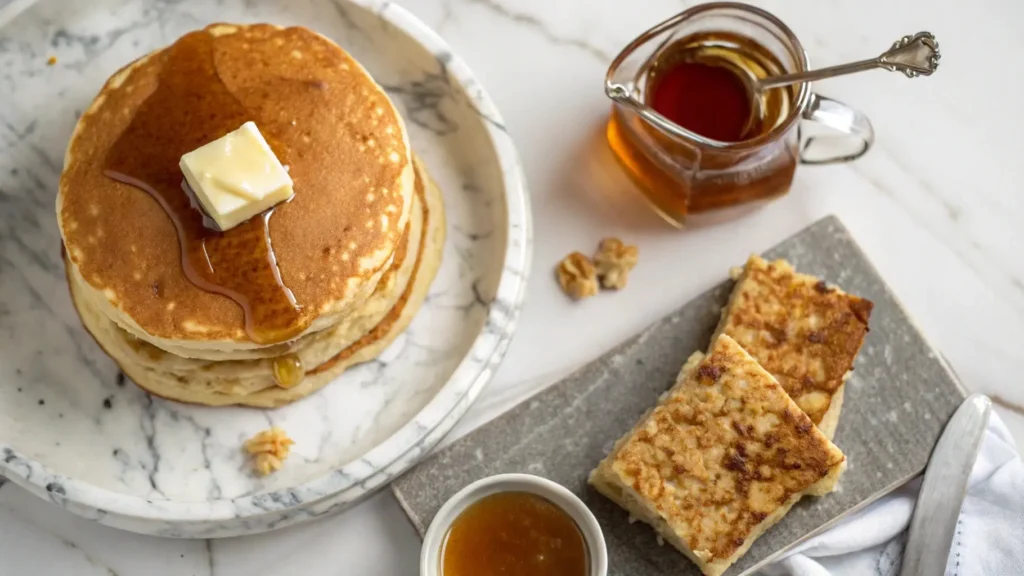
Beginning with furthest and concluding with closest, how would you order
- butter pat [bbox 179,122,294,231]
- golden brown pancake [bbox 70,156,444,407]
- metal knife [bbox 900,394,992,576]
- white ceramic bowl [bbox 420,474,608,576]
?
metal knife [bbox 900,394,992,576] < golden brown pancake [bbox 70,156,444,407] < white ceramic bowl [bbox 420,474,608,576] < butter pat [bbox 179,122,294,231]

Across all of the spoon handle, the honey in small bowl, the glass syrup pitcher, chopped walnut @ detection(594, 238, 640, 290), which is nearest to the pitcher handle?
the glass syrup pitcher

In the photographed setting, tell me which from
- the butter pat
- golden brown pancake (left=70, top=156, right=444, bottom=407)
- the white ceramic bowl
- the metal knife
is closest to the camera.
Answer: the butter pat

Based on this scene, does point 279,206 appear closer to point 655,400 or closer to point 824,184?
point 655,400

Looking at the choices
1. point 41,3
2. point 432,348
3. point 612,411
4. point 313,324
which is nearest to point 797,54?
point 612,411

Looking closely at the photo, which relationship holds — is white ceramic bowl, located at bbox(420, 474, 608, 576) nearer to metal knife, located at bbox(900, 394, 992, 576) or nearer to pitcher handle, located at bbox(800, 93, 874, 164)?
metal knife, located at bbox(900, 394, 992, 576)

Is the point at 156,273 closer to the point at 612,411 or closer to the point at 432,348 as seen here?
the point at 432,348

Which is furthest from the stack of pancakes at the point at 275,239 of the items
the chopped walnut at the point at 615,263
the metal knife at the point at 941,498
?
the metal knife at the point at 941,498
